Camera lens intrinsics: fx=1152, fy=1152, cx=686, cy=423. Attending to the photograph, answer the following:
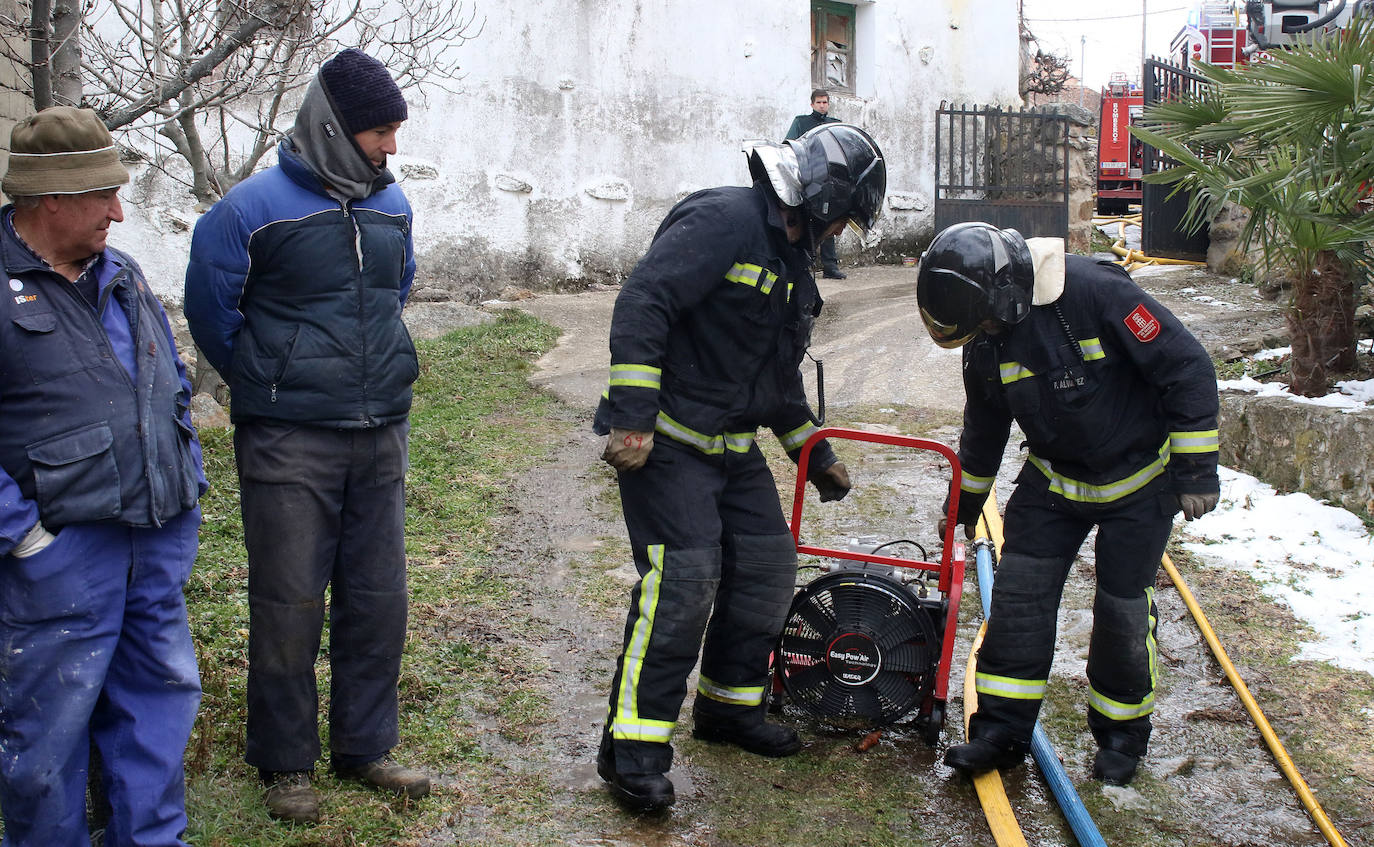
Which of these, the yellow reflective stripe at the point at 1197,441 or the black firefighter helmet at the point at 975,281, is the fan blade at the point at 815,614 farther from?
the yellow reflective stripe at the point at 1197,441

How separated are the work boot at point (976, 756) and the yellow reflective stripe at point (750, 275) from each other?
1.64m

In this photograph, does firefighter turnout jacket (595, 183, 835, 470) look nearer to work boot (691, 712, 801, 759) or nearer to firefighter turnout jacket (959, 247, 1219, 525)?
firefighter turnout jacket (959, 247, 1219, 525)

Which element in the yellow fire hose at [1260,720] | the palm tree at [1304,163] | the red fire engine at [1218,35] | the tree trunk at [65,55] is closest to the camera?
the yellow fire hose at [1260,720]

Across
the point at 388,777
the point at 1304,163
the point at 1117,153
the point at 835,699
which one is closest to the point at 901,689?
the point at 835,699

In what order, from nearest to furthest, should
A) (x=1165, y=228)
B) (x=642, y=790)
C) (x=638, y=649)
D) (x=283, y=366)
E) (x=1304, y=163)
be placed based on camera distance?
(x=283, y=366), (x=642, y=790), (x=638, y=649), (x=1304, y=163), (x=1165, y=228)

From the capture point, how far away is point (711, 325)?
3.68 metres

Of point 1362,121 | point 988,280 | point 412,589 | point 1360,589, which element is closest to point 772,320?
point 988,280

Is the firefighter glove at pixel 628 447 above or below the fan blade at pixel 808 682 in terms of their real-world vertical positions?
above

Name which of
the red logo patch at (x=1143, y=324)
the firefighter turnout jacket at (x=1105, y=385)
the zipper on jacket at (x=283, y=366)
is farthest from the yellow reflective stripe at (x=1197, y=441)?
the zipper on jacket at (x=283, y=366)

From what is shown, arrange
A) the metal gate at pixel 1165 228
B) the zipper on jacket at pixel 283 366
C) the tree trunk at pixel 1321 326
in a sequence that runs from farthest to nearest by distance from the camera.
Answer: the metal gate at pixel 1165 228, the tree trunk at pixel 1321 326, the zipper on jacket at pixel 283 366

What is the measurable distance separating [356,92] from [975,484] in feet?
8.22

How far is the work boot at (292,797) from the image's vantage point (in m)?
3.23

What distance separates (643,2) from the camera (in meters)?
13.2

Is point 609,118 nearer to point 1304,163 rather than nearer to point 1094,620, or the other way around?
point 1304,163
